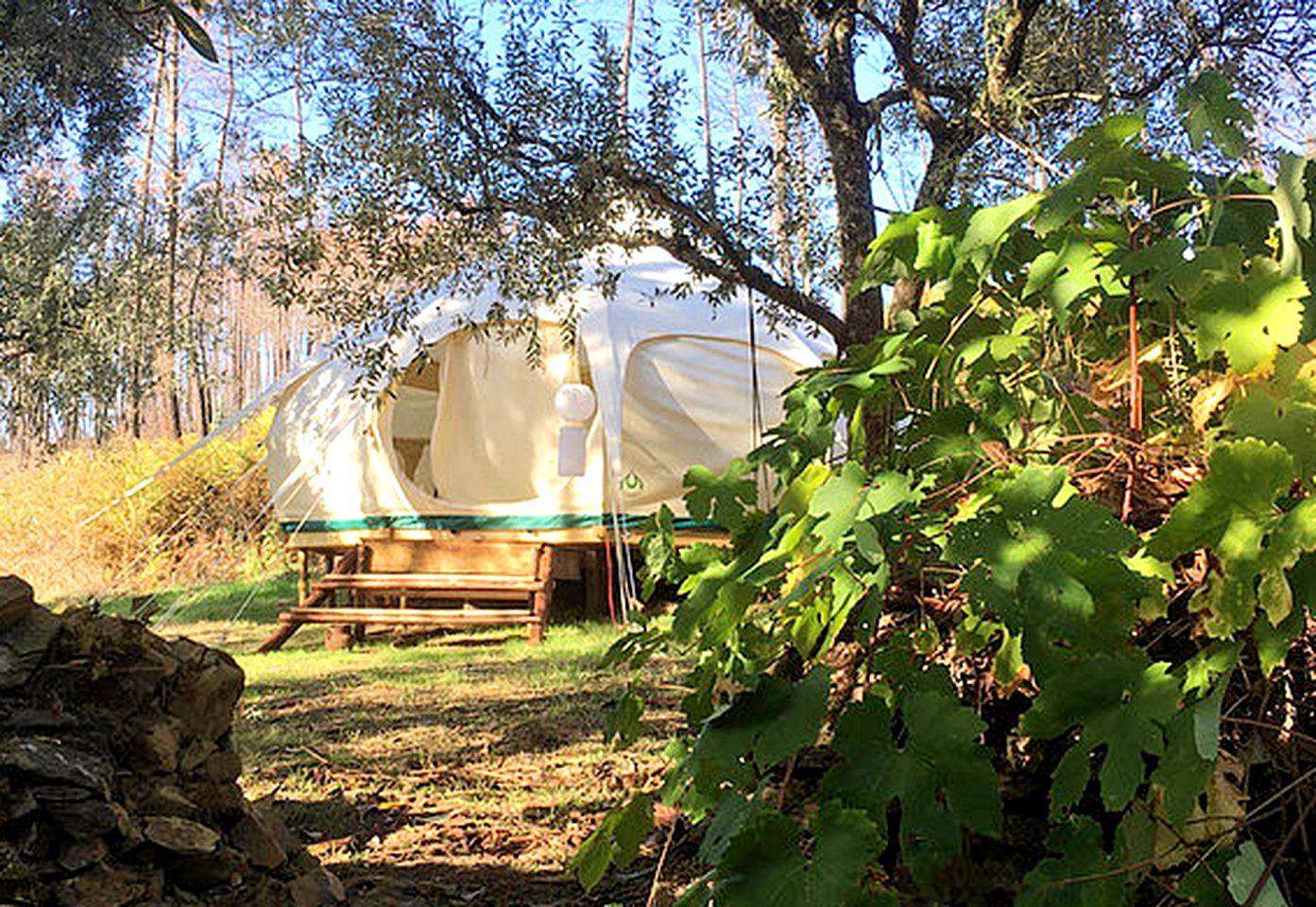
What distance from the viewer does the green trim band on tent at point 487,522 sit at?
23.6 feet

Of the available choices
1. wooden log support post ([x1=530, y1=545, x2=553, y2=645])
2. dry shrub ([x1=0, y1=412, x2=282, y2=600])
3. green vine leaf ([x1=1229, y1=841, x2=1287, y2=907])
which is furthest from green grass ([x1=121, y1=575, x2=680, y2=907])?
dry shrub ([x1=0, y1=412, x2=282, y2=600])

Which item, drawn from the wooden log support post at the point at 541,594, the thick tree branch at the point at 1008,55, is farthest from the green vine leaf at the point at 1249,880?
the wooden log support post at the point at 541,594

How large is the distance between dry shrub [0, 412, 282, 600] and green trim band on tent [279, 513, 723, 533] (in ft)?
9.22

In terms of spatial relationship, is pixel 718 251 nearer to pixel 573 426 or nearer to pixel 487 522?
pixel 573 426

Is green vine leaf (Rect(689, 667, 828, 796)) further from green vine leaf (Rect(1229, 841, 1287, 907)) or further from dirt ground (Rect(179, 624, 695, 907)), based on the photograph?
dirt ground (Rect(179, 624, 695, 907))

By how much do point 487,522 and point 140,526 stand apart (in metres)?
6.28

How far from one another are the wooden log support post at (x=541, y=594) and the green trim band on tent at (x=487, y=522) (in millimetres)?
185

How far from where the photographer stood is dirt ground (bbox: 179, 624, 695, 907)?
2.56 meters

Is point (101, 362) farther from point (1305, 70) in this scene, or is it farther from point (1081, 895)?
point (1081, 895)

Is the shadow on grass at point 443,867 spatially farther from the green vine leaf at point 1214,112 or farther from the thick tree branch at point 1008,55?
the thick tree branch at point 1008,55

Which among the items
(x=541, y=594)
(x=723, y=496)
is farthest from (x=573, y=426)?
(x=723, y=496)

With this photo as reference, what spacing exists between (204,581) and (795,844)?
10.6 m

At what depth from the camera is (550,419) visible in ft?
27.0

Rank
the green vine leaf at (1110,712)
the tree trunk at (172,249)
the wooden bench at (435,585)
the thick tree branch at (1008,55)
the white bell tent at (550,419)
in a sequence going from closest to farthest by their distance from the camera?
the green vine leaf at (1110,712) < the thick tree branch at (1008,55) < the wooden bench at (435,585) < the white bell tent at (550,419) < the tree trunk at (172,249)
